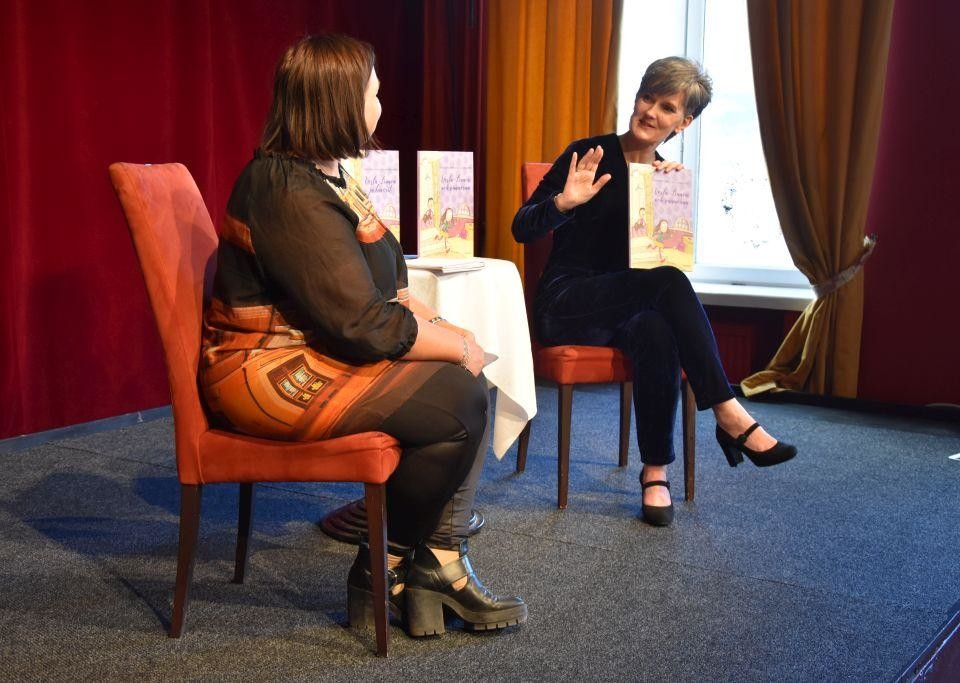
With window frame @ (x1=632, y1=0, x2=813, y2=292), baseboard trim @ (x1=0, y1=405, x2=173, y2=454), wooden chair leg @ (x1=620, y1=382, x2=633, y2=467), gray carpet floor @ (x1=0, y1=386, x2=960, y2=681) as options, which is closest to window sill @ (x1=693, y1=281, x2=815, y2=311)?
window frame @ (x1=632, y1=0, x2=813, y2=292)

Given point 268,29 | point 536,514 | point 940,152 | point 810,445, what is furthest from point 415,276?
point 940,152

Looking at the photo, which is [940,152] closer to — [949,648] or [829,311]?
[829,311]

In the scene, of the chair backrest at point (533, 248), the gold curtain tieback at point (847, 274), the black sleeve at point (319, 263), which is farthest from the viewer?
the gold curtain tieback at point (847, 274)

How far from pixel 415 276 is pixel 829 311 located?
220cm

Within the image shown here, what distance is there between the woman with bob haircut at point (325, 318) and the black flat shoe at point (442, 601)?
0.09 metres

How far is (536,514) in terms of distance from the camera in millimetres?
2727

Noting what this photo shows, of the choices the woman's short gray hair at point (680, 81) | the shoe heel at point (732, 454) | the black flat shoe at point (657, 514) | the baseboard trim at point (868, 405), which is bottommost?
the baseboard trim at point (868, 405)

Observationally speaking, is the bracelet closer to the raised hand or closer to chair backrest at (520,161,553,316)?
the raised hand

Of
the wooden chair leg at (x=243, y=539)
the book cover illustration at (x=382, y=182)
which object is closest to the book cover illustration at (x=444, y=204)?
the book cover illustration at (x=382, y=182)

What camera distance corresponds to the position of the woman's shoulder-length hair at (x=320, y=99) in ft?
5.77

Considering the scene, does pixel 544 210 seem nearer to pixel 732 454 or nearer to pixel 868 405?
pixel 732 454

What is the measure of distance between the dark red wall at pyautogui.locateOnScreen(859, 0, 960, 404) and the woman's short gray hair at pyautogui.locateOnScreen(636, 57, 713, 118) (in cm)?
146

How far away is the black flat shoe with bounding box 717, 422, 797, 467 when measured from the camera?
2.48 meters

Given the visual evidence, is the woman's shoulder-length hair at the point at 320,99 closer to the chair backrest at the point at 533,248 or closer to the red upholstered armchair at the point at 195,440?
the red upholstered armchair at the point at 195,440
